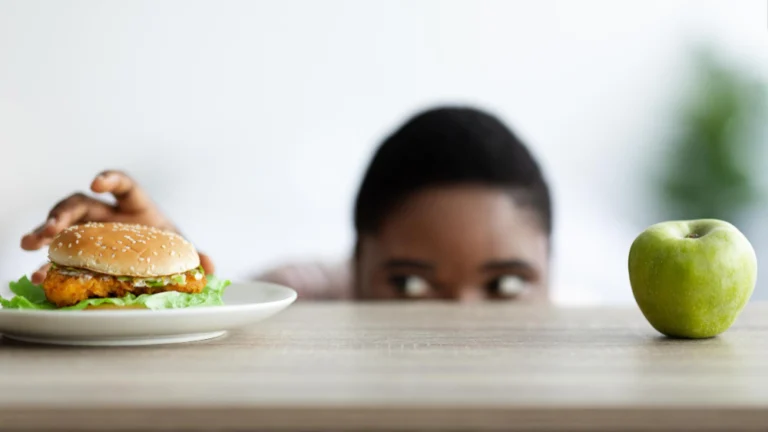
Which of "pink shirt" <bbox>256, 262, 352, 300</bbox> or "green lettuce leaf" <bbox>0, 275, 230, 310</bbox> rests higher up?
"green lettuce leaf" <bbox>0, 275, 230, 310</bbox>

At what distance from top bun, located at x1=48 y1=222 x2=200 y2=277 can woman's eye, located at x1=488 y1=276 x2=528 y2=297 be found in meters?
1.04

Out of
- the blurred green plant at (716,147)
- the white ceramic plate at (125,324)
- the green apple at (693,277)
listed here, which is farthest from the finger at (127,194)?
the blurred green plant at (716,147)

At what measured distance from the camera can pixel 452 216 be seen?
1.94 m

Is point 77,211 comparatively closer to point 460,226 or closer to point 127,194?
point 127,194

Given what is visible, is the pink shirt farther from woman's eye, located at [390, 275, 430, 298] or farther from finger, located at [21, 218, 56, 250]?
finger, located at [21, 218, 56, 250]

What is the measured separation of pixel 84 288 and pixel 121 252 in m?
0.06

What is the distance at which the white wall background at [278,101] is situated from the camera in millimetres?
4383

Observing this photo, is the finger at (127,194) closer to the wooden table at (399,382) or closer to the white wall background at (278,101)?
the wooden table at (399,382)

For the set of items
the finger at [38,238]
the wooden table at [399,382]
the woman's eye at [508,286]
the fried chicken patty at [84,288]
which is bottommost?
the woman's eye at [508,286]

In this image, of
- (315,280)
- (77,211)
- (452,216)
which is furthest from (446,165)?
(77,211)

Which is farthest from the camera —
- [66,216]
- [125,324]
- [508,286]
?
[508,286]

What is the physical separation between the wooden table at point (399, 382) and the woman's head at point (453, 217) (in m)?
0.90

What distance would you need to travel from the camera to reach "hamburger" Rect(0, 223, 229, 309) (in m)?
0.87

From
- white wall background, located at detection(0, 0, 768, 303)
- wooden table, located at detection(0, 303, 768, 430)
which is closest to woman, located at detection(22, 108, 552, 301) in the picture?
wooden table, located at detection(0, 303, 768, 430)
